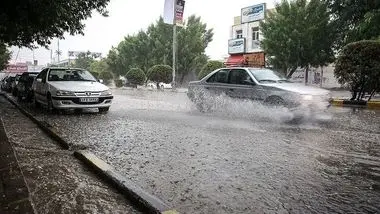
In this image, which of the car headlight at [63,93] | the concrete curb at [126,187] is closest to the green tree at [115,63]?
the car headlight at [63,93]

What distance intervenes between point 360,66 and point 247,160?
11.6 m

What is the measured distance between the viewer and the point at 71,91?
461 inches

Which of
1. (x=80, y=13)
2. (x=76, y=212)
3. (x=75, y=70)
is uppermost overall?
(x=80, y=13)

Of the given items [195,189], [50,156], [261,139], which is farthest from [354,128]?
[50,156]

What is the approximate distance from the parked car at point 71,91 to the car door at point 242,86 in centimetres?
405

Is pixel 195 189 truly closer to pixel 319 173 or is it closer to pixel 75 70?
pixel 319 173

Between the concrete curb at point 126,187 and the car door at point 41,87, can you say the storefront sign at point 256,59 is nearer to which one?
the car door at point 41,87

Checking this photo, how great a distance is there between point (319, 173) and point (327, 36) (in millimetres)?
28951

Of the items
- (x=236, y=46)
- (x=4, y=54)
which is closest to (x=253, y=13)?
(x=236, y=46)

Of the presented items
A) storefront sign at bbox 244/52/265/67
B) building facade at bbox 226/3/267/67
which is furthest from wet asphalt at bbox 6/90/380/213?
building facade at bbox 226/3/267/67

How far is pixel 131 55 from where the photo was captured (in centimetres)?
5912

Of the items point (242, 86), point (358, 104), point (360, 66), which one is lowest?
point (358, 104)

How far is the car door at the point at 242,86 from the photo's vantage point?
10641mm

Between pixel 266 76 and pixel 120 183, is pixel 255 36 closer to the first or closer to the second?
pixel 266 76
